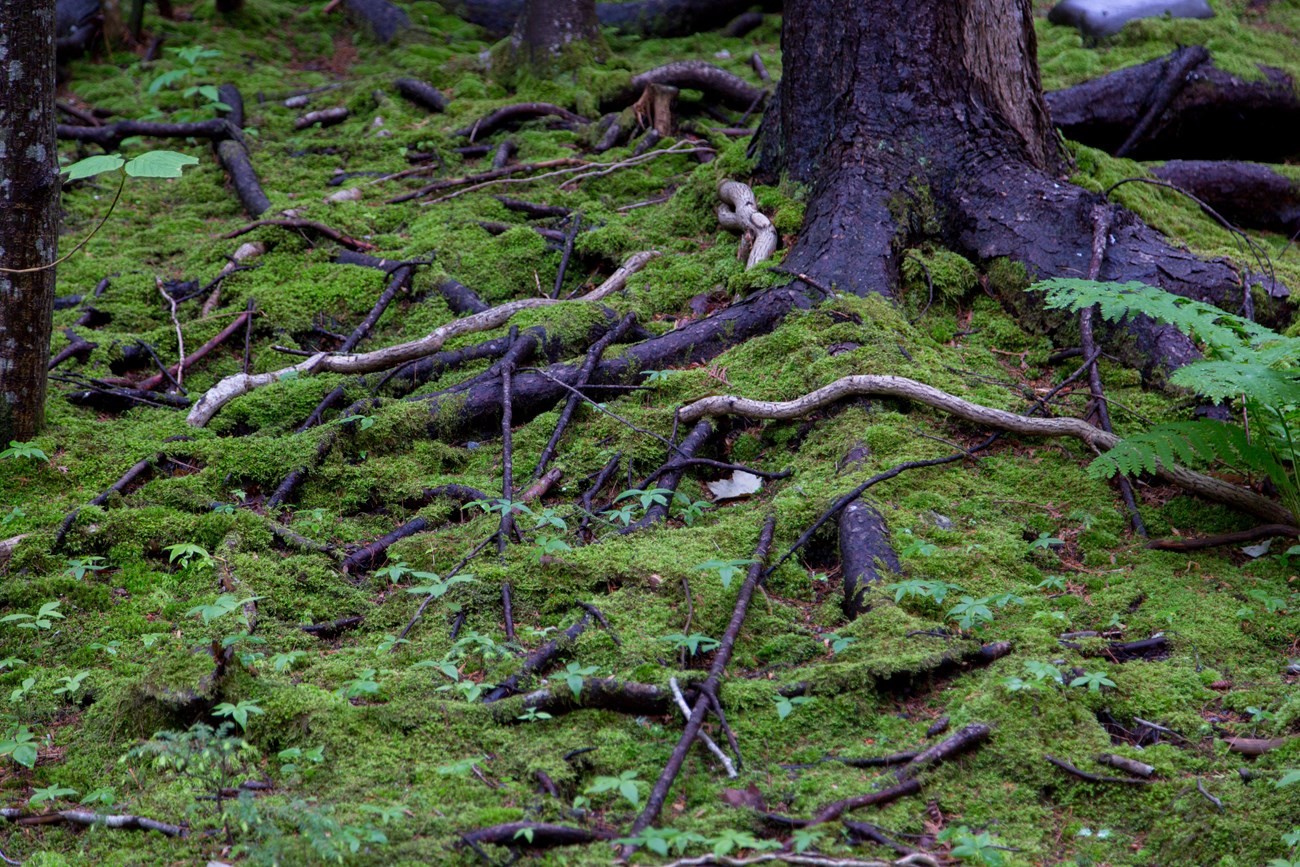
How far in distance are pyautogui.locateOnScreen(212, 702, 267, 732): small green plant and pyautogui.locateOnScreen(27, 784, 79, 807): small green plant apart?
0.44m

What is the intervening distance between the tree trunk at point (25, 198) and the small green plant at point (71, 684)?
201cm

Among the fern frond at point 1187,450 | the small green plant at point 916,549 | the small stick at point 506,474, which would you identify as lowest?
the small stick at point 506,474

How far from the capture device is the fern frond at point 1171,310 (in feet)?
12.4

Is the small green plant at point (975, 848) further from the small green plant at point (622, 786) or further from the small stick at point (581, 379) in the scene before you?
the small stick at point (581, 379)

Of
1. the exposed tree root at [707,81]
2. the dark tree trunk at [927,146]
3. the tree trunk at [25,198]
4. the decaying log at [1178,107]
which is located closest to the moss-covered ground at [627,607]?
the dark tree trunk at [927,146]

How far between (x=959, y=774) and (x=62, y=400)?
4976 millimetres

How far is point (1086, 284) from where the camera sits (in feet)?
13.1

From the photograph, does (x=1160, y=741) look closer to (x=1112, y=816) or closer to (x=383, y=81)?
(x=1112, y=816)

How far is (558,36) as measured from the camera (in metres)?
9.86

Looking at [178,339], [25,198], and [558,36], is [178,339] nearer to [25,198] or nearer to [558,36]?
[25,198]

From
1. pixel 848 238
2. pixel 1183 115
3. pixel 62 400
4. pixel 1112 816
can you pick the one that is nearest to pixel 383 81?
pixel 62 400

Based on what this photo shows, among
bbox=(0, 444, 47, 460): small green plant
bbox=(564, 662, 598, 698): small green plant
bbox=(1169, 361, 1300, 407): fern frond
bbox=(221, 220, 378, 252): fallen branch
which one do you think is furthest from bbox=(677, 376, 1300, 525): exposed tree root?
bbox=(221, 220, 378, 252): fallen branch

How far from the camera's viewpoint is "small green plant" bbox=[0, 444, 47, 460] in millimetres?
4875

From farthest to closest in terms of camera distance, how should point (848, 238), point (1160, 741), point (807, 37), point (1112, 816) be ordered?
point (807, 37), point (848, 238), point (1160, 741), point (1112, 816)
